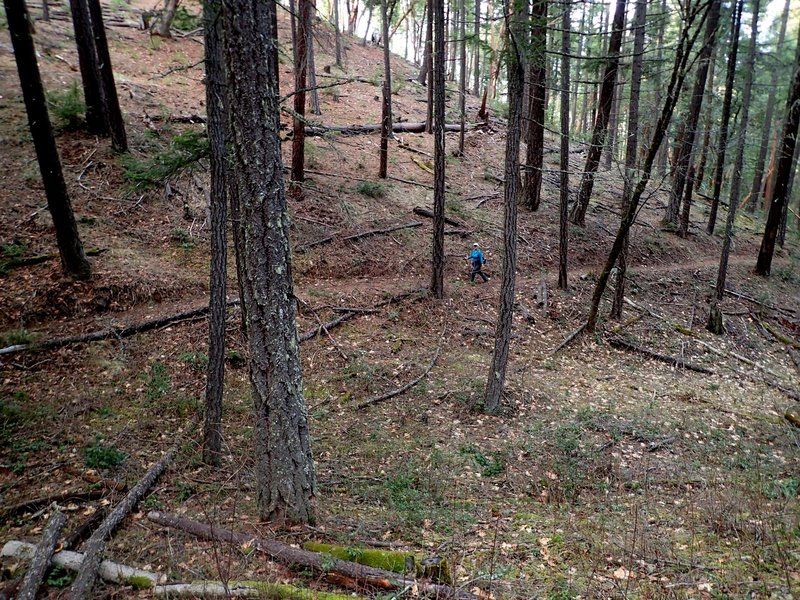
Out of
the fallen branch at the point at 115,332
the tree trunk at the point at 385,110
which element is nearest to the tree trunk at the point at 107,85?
the fallen branch at the point at 115,332

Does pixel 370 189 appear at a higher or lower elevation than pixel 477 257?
higher

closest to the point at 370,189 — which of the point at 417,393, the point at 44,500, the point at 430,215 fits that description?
the point at 430,215

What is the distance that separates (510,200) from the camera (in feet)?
28.2

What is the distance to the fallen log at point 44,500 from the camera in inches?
230

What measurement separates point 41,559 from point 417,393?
7.01m

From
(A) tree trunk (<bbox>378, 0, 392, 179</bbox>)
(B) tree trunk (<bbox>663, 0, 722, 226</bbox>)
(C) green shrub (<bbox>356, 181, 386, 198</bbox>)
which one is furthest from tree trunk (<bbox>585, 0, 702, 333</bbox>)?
(A) tree trunk (<bbox>378, 0, 392, 179</bbox>)

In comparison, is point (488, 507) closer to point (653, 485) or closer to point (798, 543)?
point (653, 485)

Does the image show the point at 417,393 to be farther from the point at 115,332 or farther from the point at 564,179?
the point at 564,179

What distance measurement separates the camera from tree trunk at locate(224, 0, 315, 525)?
457cm

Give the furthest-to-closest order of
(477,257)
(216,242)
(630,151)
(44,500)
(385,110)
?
(385,110) → (477,257) → (630,151) → (216,242) → (44,500)

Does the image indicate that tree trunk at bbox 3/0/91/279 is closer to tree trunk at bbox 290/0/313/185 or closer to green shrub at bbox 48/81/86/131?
tree trunk at bbox 290/0/313/185

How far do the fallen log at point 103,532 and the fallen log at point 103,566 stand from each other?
0.28 ft

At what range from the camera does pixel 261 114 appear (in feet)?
15.4

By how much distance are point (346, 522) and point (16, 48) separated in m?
10.5
